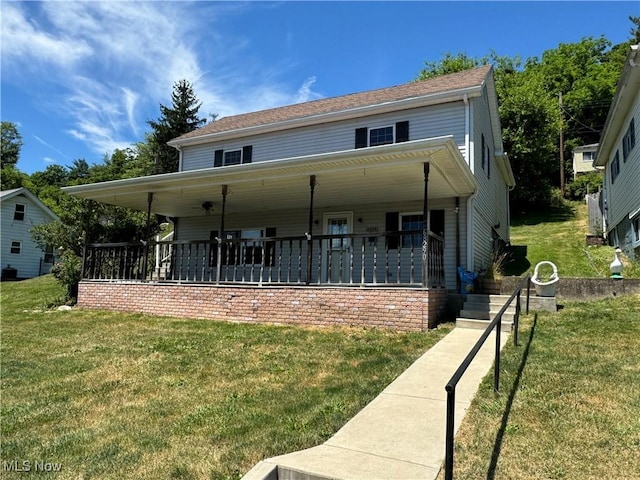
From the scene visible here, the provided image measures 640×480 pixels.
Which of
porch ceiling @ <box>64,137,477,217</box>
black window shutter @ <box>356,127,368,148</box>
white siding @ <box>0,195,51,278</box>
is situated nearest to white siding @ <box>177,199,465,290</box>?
porch ceiling @ <box>64,137,477,217</box>

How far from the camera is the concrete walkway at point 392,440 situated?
114 inches

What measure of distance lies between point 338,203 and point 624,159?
8931mm

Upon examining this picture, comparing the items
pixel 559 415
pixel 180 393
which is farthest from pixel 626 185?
pixel 180 393

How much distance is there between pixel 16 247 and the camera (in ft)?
89.1

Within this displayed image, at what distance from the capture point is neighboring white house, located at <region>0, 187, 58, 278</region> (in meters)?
26.5

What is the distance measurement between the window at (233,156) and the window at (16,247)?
785 inches

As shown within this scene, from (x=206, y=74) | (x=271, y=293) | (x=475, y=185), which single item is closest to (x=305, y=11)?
(x=206, y=74)

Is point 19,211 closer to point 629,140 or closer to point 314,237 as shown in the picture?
point 314,237

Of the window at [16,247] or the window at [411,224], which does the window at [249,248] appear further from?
the window at [16,247]

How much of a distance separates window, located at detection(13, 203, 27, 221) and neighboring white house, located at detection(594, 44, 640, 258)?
104 feet

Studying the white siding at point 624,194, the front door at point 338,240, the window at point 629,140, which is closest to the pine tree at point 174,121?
the front door at point 338,240

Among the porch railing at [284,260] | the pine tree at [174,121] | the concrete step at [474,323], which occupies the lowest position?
the concrete step at [474,323]

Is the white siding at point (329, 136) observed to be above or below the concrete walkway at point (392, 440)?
above

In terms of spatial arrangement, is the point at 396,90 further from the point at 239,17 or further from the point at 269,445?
the point at 269,445
